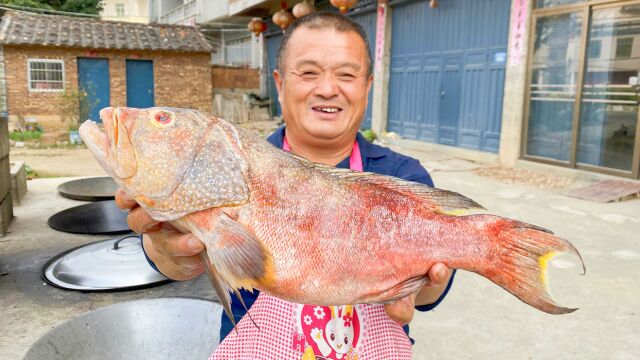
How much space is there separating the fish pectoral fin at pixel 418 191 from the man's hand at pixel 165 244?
424 mm

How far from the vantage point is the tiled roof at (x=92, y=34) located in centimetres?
1611

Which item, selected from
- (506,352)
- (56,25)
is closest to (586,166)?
(506,352)

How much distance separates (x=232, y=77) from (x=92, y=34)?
5.46m

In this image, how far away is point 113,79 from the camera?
17703 mm

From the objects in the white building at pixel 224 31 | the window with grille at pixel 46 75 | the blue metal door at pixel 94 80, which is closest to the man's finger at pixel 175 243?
the blue metal door at pixel 94 80

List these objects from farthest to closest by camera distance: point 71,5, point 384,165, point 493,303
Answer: point 71,5
point 493,303
point 384,165

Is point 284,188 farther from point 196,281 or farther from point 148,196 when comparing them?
point 196,281

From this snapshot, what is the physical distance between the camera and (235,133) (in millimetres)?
1457

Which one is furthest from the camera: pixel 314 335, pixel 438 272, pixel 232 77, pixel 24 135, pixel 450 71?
pixel 232 77

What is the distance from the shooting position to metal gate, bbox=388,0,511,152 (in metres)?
9.34

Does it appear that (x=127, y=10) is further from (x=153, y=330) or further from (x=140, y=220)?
(x=140, y=220)

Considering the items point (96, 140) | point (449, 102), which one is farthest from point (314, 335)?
point (449, 102)

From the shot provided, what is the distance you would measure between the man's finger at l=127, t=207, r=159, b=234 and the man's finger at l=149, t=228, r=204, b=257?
0.19 feet

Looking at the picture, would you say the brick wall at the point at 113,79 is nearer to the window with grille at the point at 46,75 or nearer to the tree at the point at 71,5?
the window with grille at the point at 46,75
